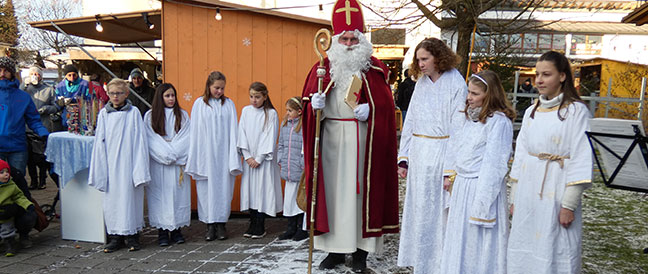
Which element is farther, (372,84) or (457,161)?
(372,84)

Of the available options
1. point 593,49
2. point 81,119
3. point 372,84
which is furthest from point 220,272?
point 593,49

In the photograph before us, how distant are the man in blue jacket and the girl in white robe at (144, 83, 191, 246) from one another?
1.73m

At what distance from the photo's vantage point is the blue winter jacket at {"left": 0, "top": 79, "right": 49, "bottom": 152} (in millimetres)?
5730

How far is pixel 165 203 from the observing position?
208 inches

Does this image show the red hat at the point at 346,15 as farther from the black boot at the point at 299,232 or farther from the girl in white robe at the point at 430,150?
the black boot at the point at 299,232

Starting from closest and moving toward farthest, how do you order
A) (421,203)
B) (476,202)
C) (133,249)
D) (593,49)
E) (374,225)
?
(476,202) < (421,203) < (374,225) < (133,249) < (593,49)

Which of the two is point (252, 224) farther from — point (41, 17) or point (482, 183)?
point (41, 17)

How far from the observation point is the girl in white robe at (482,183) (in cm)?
329

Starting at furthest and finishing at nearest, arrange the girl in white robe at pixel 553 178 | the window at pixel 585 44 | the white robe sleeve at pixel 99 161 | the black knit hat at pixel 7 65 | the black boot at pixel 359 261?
the window at pixel 585 44 → the black knit hat at pixel 7 65 → the white robe sleeve at pixel 99 161 → the black boot at pixel 359 261 → the girl in white robe at pixel 553 178

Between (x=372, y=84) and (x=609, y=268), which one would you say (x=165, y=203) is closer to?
(x=372, y=84)

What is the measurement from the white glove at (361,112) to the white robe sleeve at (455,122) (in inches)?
31.0

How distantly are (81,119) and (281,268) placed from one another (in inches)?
116

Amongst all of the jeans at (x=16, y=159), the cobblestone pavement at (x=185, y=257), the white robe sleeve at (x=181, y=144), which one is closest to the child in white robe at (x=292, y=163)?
the cobblestone pavement at (x=185, y=257)

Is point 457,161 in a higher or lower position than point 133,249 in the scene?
higher
